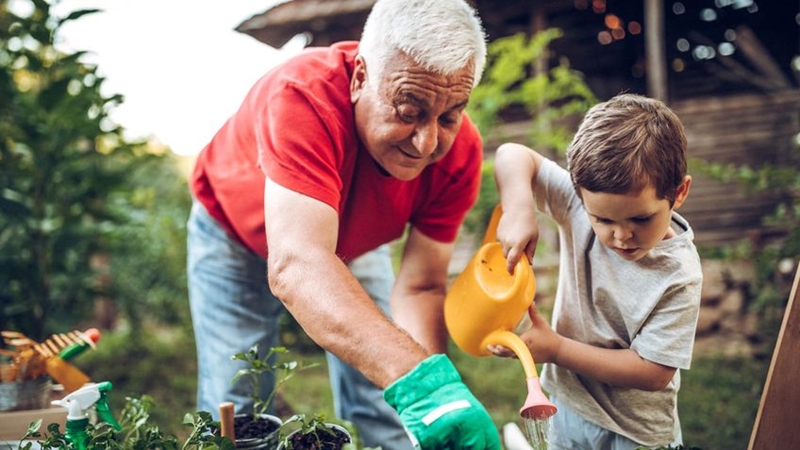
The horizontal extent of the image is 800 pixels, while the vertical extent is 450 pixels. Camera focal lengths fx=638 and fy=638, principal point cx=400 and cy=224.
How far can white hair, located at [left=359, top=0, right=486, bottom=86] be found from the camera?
134 cm

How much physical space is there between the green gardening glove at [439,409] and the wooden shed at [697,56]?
4.46 meters

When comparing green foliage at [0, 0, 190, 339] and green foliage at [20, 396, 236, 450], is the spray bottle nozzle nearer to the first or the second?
green foliage at [20, 396, 236, 450]

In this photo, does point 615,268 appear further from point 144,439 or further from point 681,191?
point 144,439

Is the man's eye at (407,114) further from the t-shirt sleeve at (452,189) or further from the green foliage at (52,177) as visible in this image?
the green foliage at (52,177)

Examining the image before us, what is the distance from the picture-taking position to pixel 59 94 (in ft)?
8.73

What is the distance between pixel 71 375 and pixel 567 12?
590 centimetres

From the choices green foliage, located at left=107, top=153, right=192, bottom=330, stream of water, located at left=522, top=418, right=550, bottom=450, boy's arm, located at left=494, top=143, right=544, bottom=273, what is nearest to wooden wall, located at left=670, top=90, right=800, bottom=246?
green foliage, located at left=107, top=153, right=192, bottom=330

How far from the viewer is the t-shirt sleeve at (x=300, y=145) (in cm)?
133

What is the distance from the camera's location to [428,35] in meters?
1.35

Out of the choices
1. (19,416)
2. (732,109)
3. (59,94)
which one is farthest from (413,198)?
(732,109)

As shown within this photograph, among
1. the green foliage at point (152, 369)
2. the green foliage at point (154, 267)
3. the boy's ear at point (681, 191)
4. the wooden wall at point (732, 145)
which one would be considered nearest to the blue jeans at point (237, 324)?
the boy's ear at point (681, 191)

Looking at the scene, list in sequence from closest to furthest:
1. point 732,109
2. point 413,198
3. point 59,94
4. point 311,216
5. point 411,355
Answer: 1. point 411,355
2. point 311,216
3. point 413,198
4. point 59,94
5. point 732,109

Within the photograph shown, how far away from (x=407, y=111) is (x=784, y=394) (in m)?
0.87

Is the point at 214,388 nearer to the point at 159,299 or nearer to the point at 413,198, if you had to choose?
the point at 413,198
